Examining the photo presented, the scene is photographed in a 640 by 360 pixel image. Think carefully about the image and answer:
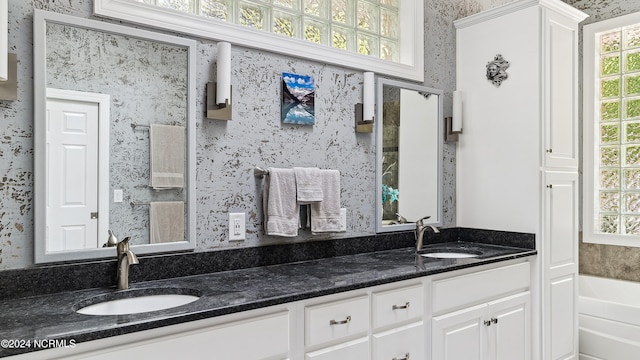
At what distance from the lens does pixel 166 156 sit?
1.83 metres

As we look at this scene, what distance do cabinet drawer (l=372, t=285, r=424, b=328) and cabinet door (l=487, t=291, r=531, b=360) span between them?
602mm

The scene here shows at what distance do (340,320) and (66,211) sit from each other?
1086 mm

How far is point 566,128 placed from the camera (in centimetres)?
282

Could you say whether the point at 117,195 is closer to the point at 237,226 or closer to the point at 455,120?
the point at 237,226

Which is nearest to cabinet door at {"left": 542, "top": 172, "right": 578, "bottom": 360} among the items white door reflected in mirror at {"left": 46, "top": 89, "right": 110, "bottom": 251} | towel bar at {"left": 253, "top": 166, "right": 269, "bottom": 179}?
towel bar at {"left": 253, "top": 166, "right": 269, "bottom": 179}

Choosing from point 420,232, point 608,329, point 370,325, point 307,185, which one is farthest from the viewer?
point 608,329

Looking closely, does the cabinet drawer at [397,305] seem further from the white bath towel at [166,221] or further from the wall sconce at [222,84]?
the wall sconce at [222,84]

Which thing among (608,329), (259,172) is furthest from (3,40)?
(608,329)

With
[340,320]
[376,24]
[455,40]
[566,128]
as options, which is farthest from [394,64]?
[340,320]

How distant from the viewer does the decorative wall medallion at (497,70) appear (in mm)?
2789

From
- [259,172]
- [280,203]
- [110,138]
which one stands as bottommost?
[280,203]

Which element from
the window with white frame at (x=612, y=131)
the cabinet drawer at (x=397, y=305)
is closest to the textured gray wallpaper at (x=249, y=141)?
the cabinet drawer at (x=397, y=305)

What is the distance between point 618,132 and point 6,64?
3.89 meters

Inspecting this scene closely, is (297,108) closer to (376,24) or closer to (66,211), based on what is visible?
(376,24)
